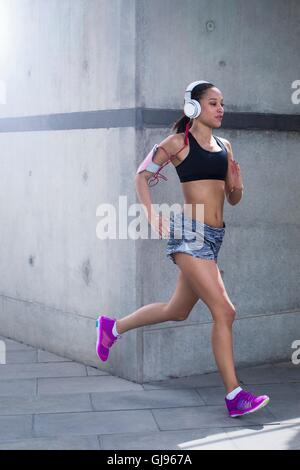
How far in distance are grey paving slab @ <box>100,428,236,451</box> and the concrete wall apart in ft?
4.13

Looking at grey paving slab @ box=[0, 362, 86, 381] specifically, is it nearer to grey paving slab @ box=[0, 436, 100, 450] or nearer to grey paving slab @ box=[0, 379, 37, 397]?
grey paving slab @ box=[0, 379, 37, 397]

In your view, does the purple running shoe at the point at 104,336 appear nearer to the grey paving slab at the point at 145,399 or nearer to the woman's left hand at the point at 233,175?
the grey paving slab at the point at 145,399

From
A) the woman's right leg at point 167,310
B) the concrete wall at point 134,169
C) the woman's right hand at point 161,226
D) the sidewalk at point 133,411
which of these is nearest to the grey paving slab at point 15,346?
the concrete wall at point 134,169

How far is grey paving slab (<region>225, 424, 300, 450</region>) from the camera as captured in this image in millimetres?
5309

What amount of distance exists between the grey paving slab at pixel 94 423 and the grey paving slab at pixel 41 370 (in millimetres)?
1113

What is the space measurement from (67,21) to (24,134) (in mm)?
1208

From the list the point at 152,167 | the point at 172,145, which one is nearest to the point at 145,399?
the point at 152,167

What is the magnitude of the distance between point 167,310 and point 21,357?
6.56ft

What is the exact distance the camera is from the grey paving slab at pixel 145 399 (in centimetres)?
621

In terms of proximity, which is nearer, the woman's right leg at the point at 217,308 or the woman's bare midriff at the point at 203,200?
the woman's right leg at the point at 217,308

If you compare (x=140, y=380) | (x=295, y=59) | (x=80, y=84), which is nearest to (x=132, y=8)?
(x=80, y=84)

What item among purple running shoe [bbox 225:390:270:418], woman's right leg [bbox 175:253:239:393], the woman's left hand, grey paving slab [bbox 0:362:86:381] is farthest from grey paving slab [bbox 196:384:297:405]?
the woman's left hand

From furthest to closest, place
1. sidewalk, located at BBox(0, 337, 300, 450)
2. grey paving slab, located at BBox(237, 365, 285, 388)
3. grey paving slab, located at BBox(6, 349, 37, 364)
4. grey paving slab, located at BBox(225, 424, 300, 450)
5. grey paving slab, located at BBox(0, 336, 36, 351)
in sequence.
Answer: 1. grey paving slab, located at BBox(0, 336, 36, 351)
2. grey paving slab, located at BBox(6, 349, 37, 364)
3. grey paving slab, located at BBox(237, 365, 285, 388)
4. sidewalk, located at BBox(0, 337, 300, 450)
5. grey paving slab, located at BBox(225, 424, 300, 450)
